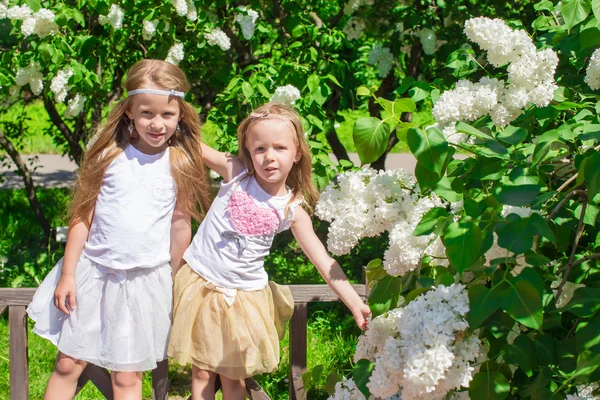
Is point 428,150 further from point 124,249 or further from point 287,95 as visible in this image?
point 287,95

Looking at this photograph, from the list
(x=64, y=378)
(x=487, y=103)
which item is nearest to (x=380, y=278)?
(x=487, y=103)

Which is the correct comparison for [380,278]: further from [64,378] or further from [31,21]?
[31,21]

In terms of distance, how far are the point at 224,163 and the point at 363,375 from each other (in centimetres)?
92

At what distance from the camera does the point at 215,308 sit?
2.33m

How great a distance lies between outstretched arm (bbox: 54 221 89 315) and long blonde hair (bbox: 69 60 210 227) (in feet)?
0.11

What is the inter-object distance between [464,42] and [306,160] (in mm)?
2198

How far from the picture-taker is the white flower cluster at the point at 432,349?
4.83 ft

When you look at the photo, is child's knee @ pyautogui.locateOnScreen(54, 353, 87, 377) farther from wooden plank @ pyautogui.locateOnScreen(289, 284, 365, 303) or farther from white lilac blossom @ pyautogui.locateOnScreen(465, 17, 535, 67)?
white lilac blossom @ pyautogui.locateOnScreen(465, 17, 535, 67)

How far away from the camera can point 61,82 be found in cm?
365

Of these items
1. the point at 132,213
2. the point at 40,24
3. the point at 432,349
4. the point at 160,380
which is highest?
the point at 40,24

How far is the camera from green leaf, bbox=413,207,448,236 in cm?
155

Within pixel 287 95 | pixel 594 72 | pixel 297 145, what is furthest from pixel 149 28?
pixel 594 72

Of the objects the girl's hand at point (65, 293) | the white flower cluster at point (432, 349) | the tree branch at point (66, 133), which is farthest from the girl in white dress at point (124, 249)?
the tree branch at point (66, 133)

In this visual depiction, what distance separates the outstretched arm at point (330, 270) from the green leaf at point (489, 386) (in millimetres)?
622
